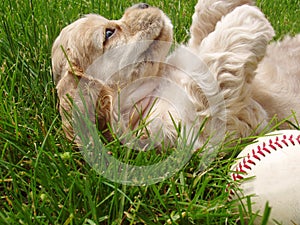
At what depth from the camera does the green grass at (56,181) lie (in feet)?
5.75

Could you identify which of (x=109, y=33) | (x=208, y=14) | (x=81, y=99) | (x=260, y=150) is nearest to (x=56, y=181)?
(x=81, y=99)

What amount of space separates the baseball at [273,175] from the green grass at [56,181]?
0.31ft

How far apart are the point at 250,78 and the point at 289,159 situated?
786 millimetres

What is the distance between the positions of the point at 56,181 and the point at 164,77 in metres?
1.09

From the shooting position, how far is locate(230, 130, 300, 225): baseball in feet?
5.59

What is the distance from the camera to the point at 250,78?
8.21ft

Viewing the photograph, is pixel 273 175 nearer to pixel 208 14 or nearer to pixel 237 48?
pixel 237 48

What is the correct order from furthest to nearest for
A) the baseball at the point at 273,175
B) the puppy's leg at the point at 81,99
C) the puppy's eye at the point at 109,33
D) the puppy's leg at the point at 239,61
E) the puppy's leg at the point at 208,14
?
the puppy's leg at the point at 208,14 < the puppy's eye at the point at 109,33 < the puppy's leg at the point at 239,61 < the puppy's leg at the point at 81,99 < the baseball at the point at 273,175

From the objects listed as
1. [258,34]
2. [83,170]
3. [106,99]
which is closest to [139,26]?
[106,99]

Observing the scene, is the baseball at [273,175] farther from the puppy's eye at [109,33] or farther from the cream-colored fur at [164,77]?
the puppy's eye at [109,33]

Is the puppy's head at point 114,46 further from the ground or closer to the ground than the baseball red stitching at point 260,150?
further from the ground

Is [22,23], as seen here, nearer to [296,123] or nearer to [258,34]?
[258,34]

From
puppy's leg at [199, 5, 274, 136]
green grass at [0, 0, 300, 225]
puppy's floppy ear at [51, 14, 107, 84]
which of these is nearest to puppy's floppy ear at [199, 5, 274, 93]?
puppy's leg at [199, 5, 274, 136]

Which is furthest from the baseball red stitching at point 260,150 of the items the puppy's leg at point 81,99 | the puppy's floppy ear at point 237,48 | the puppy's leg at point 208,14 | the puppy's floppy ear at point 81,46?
the puppy's leg at point 208,14
